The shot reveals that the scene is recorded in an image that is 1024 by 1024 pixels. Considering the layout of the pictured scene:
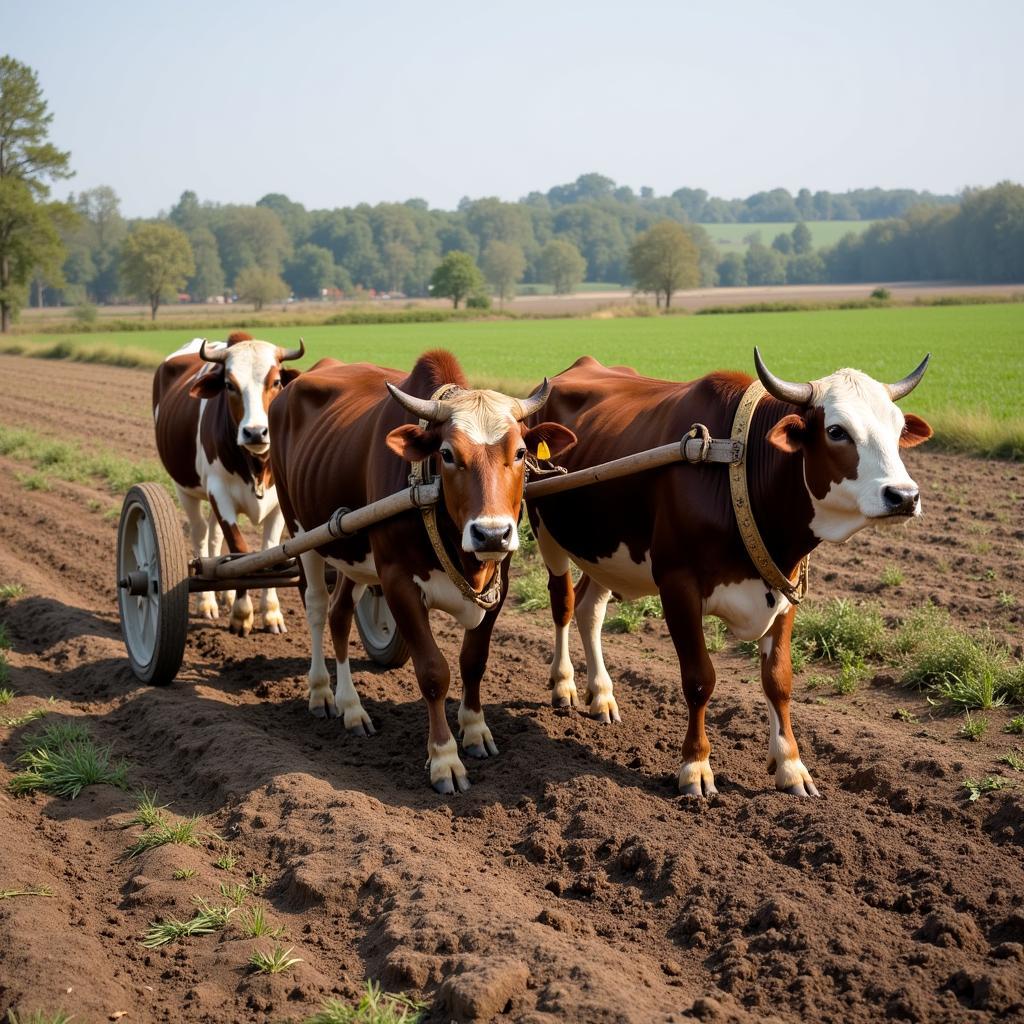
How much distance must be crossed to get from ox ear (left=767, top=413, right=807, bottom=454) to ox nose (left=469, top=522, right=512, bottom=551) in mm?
1339

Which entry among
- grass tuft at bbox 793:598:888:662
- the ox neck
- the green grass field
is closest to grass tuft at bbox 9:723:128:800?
the ox neck

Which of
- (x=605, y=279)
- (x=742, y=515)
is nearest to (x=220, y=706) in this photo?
(x=742, y=515)

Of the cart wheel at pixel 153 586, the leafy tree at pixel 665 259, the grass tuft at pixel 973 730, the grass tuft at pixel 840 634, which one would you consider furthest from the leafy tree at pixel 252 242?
the grass tuft at pixel 973 730

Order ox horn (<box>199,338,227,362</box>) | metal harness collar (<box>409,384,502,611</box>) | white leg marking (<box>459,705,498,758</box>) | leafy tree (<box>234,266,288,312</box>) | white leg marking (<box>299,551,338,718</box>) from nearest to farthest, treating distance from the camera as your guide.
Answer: metal harness collar (<box>409,384,502,611</box>)
white leg marking (<box>459,705,498,758</box>)
white leg marking (<box>299,551,338,718</box>)
ox horn (<box>199,338,227,362</box>)
leafy tree (<box>234,266,288,312</box>)

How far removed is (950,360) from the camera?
3181 cm

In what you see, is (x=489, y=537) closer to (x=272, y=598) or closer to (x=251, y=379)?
(x=251, y=379)

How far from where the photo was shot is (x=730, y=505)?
6094 millimetres

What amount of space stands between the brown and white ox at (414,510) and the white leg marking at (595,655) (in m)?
0.90

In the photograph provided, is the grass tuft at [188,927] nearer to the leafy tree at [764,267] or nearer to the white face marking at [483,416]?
the white face marking at [483,416]

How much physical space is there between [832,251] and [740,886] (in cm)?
14651

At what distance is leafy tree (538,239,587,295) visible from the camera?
150 metres

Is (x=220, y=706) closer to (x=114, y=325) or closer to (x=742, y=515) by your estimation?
(x=742, y=515)

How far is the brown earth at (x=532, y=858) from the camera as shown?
14.4 feet

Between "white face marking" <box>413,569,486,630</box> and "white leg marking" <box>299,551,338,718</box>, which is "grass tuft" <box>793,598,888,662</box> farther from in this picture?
"white leg marking" <box>299,551,338,718</box>
